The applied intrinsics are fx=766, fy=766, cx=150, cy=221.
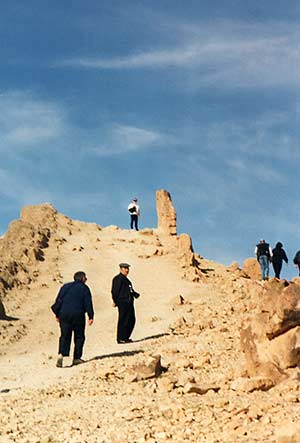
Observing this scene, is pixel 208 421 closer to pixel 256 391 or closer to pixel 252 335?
pixel 256 391

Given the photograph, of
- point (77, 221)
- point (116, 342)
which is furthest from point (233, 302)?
point (77, 221)

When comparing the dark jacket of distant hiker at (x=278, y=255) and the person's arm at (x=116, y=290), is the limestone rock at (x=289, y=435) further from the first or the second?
the dark jacket of distant hiker at (x=278, y=255)

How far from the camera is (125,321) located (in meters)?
16.0

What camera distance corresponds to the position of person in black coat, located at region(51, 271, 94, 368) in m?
13.6

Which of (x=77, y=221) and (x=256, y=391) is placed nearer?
(x=256, y=391)

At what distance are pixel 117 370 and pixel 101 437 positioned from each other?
4.02m

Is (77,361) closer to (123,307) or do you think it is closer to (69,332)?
(69,332)

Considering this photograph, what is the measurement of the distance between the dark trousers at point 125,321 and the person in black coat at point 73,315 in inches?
86.5

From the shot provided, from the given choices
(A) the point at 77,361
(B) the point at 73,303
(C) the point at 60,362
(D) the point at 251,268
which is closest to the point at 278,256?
(D) the point at 251,268

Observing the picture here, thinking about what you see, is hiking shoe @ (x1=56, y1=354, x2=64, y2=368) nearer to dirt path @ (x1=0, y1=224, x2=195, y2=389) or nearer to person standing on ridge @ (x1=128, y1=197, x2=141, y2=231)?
dirt path @ (x1=0, y1=224, x2=195, y2=389)

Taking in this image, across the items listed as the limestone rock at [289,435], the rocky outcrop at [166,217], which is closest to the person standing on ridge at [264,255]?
the rocky outcrop at [166,217]

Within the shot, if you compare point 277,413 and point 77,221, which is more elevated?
point 77,221

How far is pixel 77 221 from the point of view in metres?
40.2

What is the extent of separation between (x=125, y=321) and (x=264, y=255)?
38.4 ft
